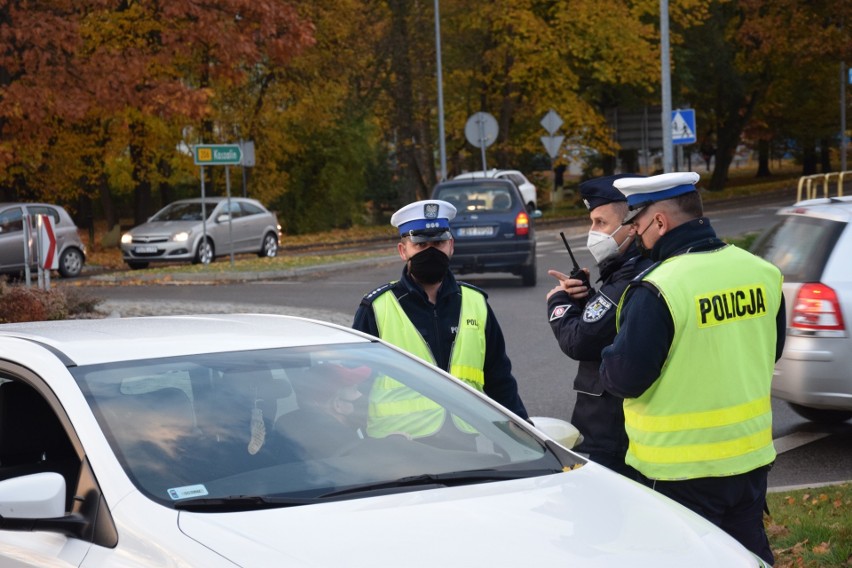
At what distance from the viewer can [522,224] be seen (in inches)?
853

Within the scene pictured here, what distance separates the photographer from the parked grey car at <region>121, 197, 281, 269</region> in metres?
29.5

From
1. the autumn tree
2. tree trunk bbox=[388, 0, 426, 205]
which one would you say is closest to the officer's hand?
tree trunk bbox=[388, 0, 426, 205]

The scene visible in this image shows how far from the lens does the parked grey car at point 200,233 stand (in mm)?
29484

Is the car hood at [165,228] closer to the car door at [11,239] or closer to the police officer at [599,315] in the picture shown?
the car door at [11,239]

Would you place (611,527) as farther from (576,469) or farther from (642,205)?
(642,205)

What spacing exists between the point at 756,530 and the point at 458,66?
139 feet

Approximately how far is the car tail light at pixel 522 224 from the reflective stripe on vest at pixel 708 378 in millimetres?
17264

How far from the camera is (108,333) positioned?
4.45 metres

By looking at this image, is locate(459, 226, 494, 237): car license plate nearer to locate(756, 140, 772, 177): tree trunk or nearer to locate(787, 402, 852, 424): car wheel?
locate(787, 402, 852, 424): car wheel

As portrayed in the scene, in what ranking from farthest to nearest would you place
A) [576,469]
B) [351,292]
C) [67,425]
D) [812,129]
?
1. [812,129]
2. [351,292]
3. [576,469]
4. [67,425]

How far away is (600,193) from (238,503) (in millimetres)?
1934

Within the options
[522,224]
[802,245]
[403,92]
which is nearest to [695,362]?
[802,245]

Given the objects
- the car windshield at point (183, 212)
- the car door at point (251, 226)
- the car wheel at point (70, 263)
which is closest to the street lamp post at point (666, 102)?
the car door at point (251, 226)

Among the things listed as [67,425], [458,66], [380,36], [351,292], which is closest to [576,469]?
[67,425]
